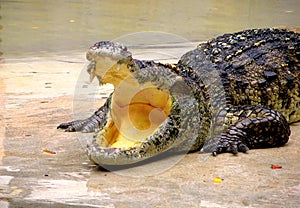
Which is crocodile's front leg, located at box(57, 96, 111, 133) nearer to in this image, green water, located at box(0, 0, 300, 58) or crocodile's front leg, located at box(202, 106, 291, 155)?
crocodile's front leg, located at box(202, 106, 291, 155)

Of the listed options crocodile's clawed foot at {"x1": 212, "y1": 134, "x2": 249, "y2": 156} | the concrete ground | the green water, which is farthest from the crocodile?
the green water

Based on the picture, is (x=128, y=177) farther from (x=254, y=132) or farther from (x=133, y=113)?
(x=254, y=132)

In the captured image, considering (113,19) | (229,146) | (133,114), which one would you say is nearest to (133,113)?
(133,114)

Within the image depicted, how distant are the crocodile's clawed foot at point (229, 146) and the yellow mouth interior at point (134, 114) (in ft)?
1.41

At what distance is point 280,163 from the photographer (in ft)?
13.6

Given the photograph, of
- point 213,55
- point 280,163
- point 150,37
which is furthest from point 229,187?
point 150,37

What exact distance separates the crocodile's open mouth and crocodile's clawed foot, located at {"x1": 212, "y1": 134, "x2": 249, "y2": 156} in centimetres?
43

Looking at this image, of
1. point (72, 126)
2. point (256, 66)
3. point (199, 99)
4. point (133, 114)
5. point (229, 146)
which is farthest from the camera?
point (256, 66)

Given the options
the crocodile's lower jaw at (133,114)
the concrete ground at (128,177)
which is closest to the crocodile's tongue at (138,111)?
the crocodile's lower jaw at (133,114)

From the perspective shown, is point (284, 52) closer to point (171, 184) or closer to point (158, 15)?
point (171, 184)

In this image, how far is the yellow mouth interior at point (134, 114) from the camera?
13.5 feet

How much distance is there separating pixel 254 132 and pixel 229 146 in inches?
12.2

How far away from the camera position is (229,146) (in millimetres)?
4402

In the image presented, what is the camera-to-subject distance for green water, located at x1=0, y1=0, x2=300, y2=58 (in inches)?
390
